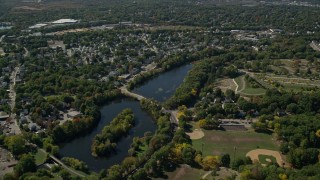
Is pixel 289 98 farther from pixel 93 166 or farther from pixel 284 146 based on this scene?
pixel 93 166

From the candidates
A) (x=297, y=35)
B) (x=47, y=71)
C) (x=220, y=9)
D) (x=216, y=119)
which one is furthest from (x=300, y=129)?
(x=220, y=9)

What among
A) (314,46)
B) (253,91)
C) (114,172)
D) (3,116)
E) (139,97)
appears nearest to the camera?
(114,172)

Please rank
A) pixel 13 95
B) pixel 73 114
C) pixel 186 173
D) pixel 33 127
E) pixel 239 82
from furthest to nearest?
1. pixel 239 82
2. pixel 13 95
3. pixel 73 114
4. pixel 33 127
5. pixel 186 173

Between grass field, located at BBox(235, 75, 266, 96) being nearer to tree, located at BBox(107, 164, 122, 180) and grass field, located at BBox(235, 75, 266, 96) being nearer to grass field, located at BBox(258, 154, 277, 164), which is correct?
grass field, located at BBox(258, 154, 277, 164)

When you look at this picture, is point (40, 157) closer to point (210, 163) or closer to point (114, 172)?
point (114, 172)

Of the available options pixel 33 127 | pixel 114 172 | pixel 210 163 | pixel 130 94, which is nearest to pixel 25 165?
pixel 114 172

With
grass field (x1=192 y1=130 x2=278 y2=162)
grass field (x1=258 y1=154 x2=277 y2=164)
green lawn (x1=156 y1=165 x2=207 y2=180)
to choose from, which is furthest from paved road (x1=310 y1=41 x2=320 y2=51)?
green lawn (x1=156 y1=165 x2=207 y2=180)

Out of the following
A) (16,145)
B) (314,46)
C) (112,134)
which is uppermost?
(314,46)
